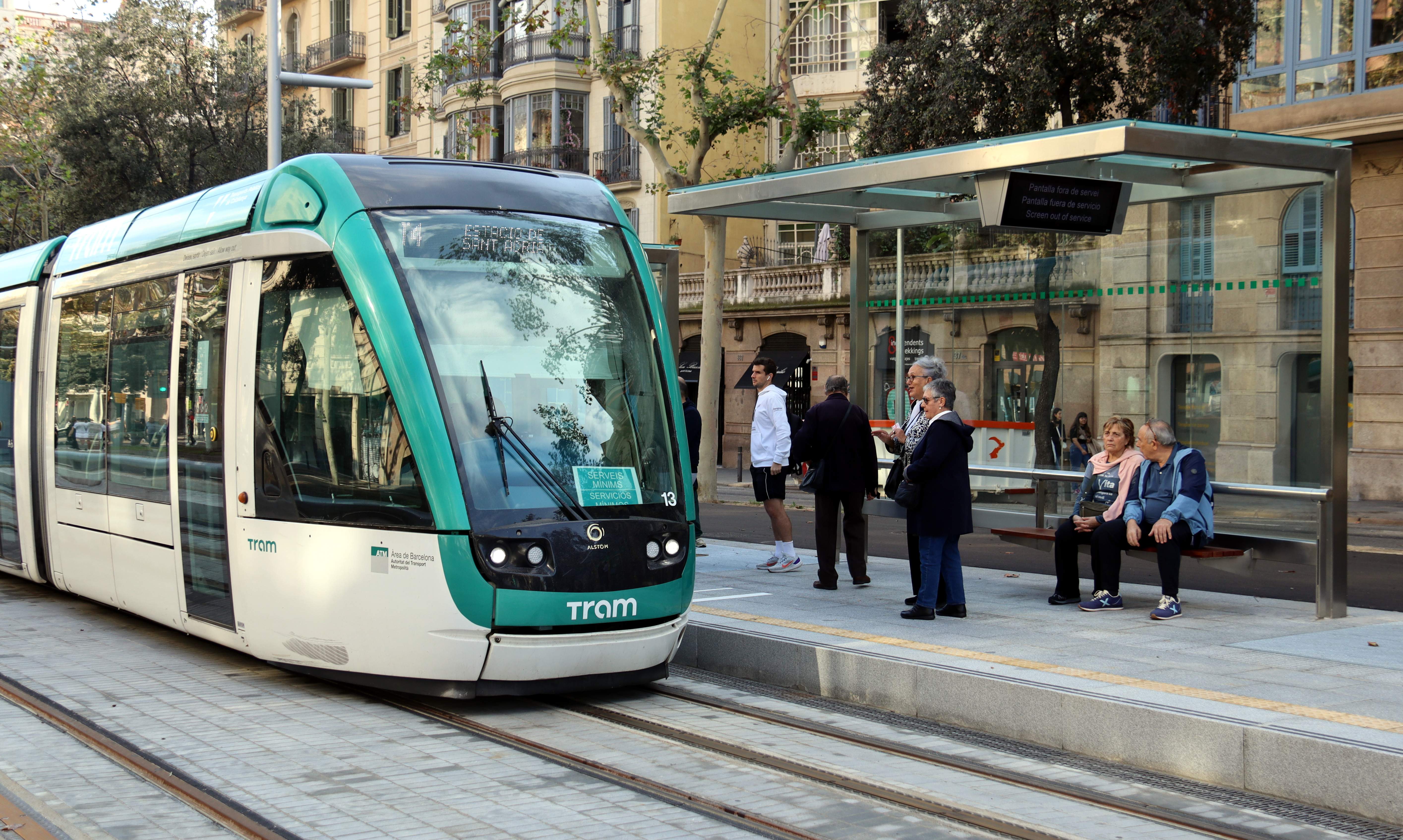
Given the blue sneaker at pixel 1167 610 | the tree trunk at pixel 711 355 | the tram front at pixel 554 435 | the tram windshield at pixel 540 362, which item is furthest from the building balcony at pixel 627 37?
the tram front at pixel 554 435

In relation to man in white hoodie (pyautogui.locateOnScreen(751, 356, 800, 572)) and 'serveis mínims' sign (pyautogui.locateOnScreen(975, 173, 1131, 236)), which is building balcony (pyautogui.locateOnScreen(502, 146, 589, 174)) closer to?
man in white hoodie (pyautogui.locateOnScreen(751, 356, 800, 572))

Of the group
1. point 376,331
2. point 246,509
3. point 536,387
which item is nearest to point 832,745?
point 536,387

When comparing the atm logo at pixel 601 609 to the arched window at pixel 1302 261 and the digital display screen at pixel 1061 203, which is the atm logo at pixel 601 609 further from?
the arched window at pixel 1302 261

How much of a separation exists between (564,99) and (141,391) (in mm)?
32185

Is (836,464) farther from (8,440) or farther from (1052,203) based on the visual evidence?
(8,440)

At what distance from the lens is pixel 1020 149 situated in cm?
951

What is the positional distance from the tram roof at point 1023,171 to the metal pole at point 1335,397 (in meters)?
0.34

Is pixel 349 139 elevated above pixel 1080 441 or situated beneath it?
elevated above

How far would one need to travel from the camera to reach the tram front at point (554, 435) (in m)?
6.94

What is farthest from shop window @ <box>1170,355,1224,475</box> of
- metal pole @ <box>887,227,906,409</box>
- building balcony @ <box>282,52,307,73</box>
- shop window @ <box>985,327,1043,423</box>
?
building balcony @ <box>282,52,307,73</box>

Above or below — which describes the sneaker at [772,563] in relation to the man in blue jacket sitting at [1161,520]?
below

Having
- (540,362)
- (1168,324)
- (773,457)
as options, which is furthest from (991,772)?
(773,457)

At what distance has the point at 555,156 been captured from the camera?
132 ft

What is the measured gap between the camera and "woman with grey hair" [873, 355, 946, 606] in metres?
9.83
